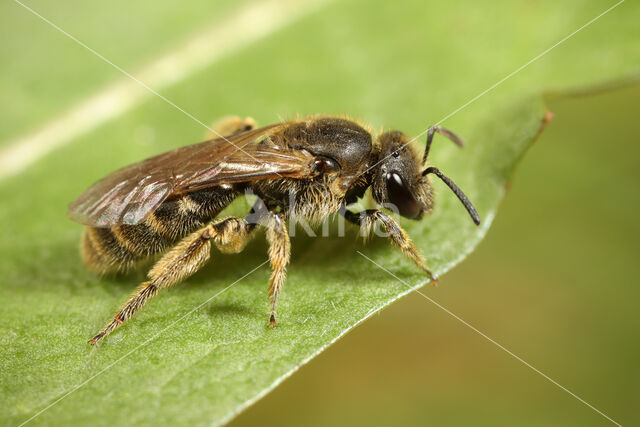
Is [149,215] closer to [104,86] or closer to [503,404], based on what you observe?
[104,86]

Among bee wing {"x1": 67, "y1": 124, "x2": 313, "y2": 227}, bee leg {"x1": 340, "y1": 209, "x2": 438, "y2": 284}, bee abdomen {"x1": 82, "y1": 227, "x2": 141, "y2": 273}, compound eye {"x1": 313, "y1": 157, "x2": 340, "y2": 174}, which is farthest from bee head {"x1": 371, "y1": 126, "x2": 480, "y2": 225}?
bee abdomen {"x1": 82, "y1": 227, "x2": 141, "y2": 273}

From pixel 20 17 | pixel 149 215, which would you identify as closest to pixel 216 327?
pixel 149 215

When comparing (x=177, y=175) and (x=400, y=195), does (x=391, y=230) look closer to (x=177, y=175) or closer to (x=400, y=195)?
(x=400, y=195)

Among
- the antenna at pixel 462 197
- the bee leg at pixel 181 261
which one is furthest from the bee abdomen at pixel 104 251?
the antenna at pixel 462 197

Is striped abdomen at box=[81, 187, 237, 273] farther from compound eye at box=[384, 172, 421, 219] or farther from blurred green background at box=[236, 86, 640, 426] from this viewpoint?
blurred green background at box=[236, 86, 640, 426]

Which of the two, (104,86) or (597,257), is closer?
(597,257)

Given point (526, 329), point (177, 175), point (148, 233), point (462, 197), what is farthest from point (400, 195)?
point (148, 233)
